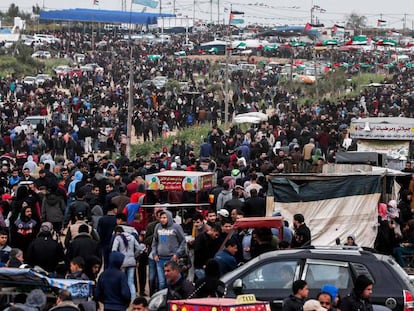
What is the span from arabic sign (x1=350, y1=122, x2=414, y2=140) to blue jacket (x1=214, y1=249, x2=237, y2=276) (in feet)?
45.8

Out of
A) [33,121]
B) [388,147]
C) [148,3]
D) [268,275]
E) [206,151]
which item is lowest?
[33,121]

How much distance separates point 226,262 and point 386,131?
14122mm

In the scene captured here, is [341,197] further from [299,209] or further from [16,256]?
[16,256]

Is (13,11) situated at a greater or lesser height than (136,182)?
lesser

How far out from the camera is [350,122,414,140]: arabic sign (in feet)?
89.4

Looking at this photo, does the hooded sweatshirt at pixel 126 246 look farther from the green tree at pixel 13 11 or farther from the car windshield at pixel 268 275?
the green tree at pixel 13 11

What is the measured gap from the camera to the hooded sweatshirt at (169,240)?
14820 millimetres

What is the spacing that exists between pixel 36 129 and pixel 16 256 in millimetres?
26767

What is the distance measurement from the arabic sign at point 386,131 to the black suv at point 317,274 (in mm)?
14802

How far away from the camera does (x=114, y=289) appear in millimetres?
12672

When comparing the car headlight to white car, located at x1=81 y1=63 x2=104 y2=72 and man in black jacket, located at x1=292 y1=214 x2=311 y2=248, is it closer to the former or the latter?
man in black jacket, located at x1=292 y1=214 x2=311 y2=248

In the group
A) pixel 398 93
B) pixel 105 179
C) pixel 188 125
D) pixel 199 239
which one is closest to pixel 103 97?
pixel 188 125

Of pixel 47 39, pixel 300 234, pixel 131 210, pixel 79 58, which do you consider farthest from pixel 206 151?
pixel 47 39

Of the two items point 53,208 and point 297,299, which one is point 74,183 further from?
point 297,299
